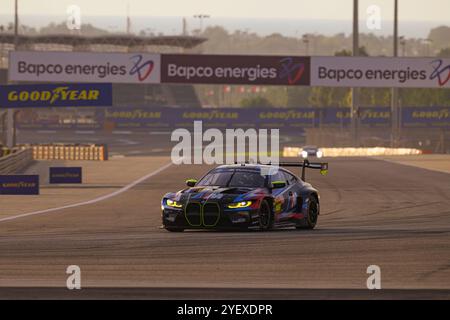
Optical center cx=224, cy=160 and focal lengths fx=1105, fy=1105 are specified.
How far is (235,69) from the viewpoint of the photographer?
188 feet

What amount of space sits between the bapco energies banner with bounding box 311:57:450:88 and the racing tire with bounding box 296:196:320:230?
3624 centimetres

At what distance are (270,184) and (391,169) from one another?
33.4 m

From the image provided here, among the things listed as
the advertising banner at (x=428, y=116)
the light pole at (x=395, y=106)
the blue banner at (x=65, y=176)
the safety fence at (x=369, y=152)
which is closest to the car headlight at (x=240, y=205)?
the blue banner at (x=65, y=176)

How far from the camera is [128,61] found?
56.1 meters

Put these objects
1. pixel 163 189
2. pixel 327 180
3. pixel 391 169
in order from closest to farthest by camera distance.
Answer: pixel 163 189, pixel 327 180, pixel 391 169

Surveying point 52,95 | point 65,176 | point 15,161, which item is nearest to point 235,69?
point 15,161

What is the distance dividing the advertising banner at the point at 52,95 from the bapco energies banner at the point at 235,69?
1125 cm

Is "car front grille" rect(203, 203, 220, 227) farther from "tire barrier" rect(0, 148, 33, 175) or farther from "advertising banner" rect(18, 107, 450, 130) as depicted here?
"advertising banner" rect(18, 107, 450, 130)

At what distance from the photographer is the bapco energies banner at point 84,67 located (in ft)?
181

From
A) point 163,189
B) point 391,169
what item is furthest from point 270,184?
point 391,169

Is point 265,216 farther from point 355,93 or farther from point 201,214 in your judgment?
point 355,93

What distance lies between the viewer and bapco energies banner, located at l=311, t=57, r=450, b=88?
190 ft

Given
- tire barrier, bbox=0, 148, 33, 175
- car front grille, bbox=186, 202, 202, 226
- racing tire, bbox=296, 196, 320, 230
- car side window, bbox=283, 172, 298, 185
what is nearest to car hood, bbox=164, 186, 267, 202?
car front grille, bbox=186, 202, 202, 226

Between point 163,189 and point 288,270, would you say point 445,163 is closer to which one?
point 163,189
